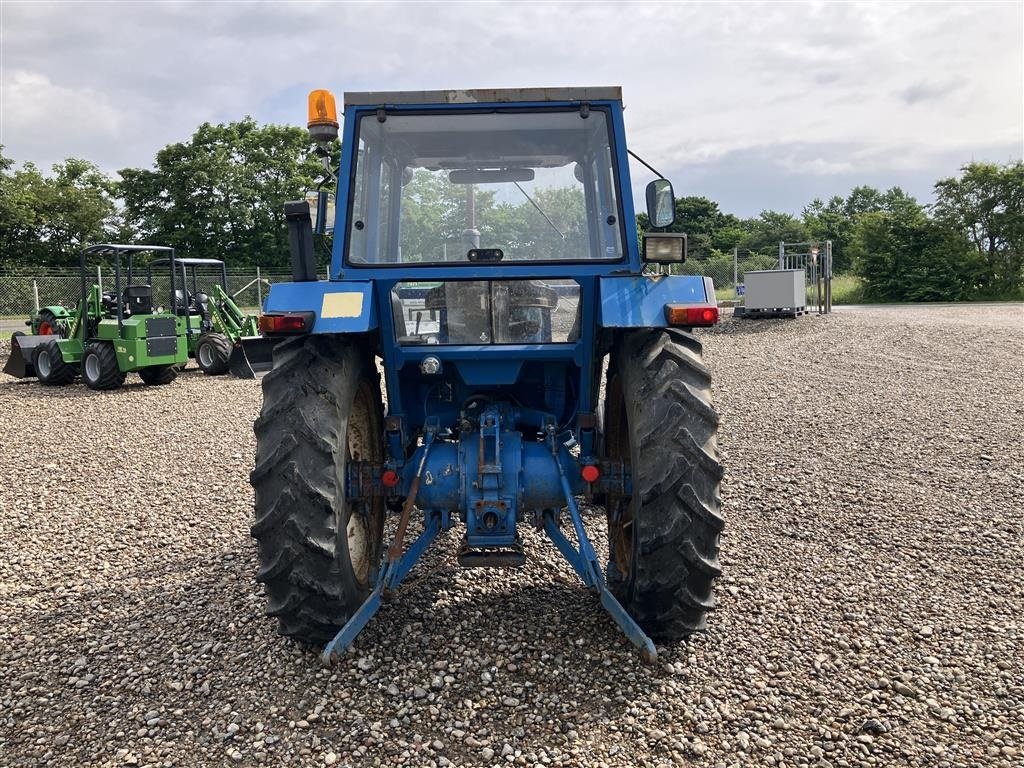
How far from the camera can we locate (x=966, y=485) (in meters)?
5.39

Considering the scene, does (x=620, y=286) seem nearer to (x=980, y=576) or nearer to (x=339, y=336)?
(x=339, y=336)

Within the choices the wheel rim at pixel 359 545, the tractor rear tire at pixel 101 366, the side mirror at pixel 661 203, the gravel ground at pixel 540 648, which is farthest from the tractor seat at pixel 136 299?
the side mirror at pixel 661 203

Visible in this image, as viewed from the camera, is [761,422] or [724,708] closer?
[724,708]

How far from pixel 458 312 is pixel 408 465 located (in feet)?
2.37

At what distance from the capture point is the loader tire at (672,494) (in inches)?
114

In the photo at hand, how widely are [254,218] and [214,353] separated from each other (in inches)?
1117

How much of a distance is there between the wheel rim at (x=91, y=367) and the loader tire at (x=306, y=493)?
32.1ft

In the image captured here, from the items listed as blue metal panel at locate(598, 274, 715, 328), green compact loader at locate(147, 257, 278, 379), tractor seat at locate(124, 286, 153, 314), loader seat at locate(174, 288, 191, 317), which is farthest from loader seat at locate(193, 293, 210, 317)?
blue metal panel at locate(598, 274, 715, 328)

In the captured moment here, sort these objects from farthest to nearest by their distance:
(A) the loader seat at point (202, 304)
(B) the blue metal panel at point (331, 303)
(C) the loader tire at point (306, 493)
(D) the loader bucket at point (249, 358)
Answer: (A) the loader seat at point (202, 304) → (D) the loader bucket at point (249, 358) → (B) the blue metal panel at point (331, 303) → (C) the loader tire at point (306, 493)

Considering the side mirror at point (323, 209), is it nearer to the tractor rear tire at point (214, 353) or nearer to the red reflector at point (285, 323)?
the red reflector at point (285, 323)

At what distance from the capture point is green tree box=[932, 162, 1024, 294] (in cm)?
2952

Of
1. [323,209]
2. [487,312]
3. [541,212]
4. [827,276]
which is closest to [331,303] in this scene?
[487,312]

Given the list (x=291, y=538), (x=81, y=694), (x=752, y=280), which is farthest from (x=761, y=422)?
(x=752, y=280)

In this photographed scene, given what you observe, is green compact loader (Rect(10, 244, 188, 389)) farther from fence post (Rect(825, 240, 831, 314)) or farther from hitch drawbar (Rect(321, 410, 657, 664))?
fence post (Rect(825, 240, 831, 314))
